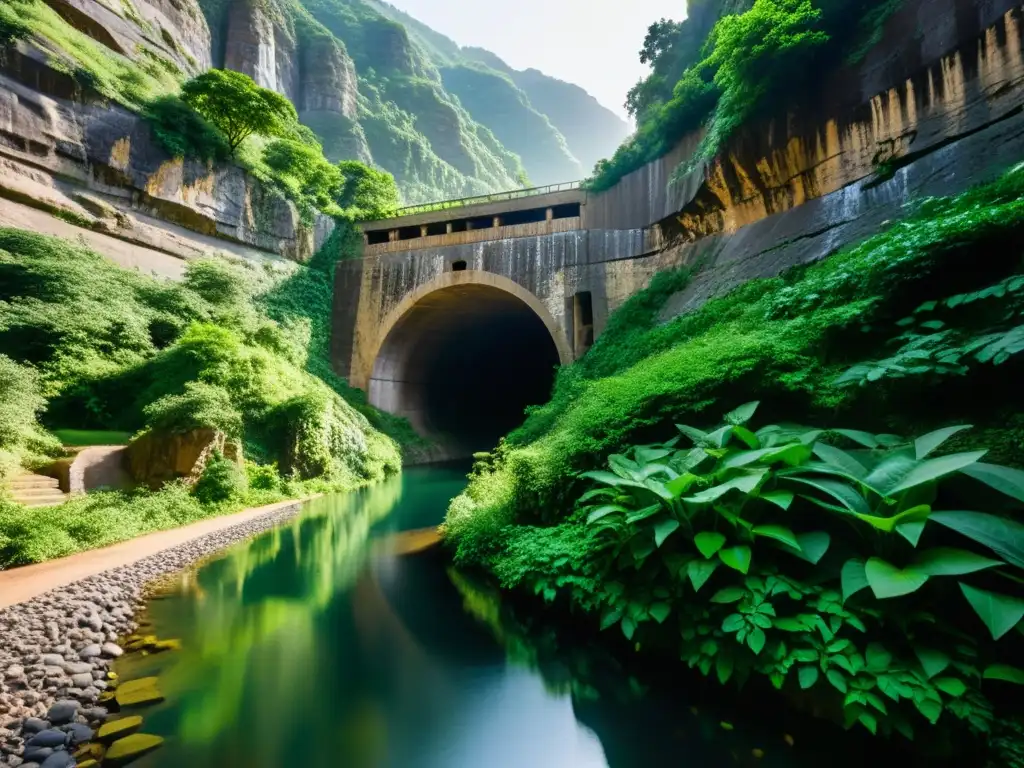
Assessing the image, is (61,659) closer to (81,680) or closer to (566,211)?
(81,680)

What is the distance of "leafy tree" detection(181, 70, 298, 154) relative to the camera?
16.6 metres

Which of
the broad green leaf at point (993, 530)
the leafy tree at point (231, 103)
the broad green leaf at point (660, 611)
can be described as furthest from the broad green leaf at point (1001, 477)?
the leafy tree at point (231, 103)

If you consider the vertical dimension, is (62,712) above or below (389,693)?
above

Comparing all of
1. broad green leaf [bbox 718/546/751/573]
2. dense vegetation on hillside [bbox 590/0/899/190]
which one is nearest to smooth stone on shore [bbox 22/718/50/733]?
broad green leaf [bbox 718/546/751/573]

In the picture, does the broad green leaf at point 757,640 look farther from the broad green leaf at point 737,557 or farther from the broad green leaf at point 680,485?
the broad green leaf at point 680,485

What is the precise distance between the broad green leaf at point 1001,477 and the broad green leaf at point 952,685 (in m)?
0.88

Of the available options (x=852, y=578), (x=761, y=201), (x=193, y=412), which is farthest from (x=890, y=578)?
(x=761, y=201)

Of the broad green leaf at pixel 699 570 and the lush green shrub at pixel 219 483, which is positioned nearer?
the broad green leaf at pixel 699 570

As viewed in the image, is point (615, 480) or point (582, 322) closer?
point (615, 480)

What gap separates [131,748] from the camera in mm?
2699

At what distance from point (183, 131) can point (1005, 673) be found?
797 inches

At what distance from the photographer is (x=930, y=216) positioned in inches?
248

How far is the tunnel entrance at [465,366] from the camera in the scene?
60.9ft

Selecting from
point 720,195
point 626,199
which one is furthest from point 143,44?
point 720,195
